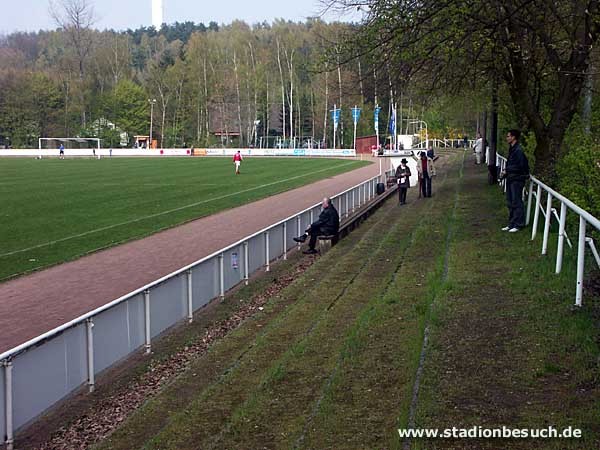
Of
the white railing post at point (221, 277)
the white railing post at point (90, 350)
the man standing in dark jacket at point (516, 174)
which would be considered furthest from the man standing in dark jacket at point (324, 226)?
the white railing post at point (90, 350)

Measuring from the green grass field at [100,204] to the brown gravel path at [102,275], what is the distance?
2.60 feet

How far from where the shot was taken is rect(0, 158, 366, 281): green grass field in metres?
19.7

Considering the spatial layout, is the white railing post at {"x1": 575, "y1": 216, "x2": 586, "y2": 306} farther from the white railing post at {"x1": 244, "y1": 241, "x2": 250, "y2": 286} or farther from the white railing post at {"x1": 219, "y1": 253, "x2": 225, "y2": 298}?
the white railing post at {"x1": 244, "y1": 241, "x2": 250, "y2": 286}

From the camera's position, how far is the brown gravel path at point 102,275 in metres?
12.0

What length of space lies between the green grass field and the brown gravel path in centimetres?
79

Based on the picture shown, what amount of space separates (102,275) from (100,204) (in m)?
15.3

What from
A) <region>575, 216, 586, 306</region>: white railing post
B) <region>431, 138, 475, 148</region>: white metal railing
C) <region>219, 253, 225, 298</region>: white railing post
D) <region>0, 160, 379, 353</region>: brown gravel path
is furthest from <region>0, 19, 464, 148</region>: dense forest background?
<region>575, 216, 586, 306</region>: white railing post

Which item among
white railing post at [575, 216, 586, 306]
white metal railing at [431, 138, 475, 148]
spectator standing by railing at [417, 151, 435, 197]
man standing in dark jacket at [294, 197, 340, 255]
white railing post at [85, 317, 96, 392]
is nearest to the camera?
white railing post at [575, 216, 586, 306]

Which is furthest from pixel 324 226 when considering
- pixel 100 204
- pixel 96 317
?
pixel 100 204

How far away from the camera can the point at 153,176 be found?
49.0 m

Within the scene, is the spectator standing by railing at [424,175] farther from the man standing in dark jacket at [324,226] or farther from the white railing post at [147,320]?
the white railing post at [147,320]

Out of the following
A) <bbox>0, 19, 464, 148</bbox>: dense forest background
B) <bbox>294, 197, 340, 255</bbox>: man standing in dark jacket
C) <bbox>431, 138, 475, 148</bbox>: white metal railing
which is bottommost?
<bbox>294, 197, 340, 255</bbox>: man standing in dark jacket

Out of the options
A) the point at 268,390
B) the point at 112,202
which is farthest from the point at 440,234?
Result: the point at 112,202

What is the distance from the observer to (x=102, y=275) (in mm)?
15680
